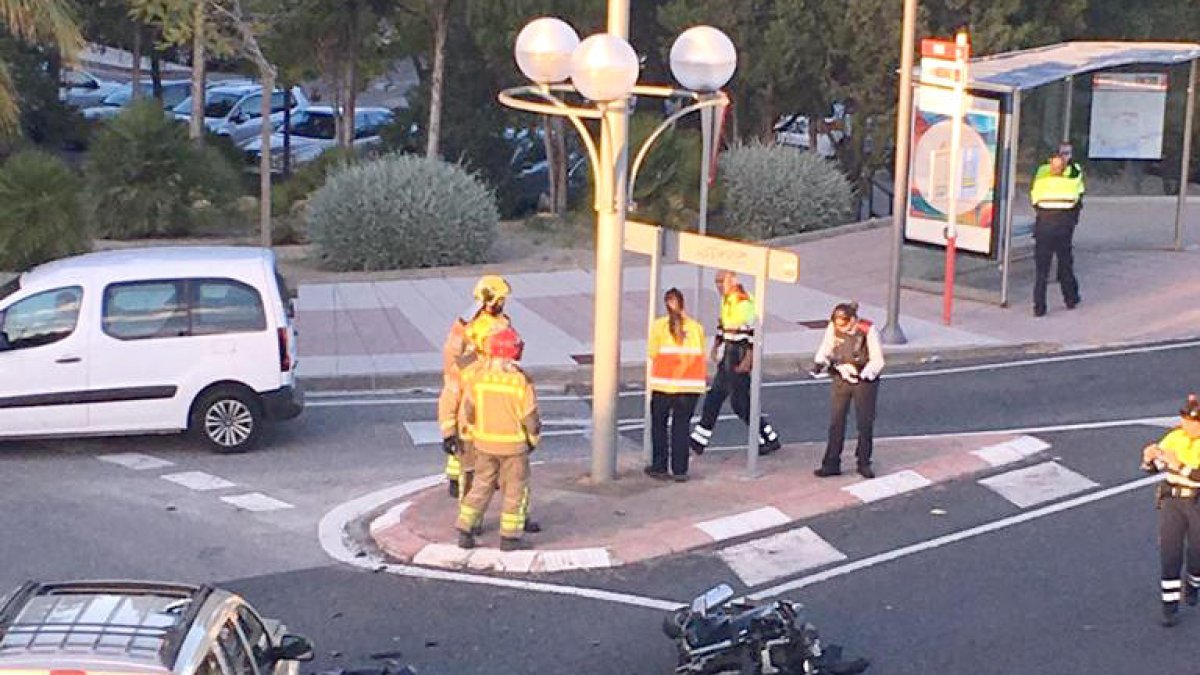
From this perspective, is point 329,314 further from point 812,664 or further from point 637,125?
point 812,664

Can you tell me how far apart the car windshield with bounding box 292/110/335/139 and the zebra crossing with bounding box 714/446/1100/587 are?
25.3 m

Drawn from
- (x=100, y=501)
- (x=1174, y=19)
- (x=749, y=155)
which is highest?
(x=1174, y=19)

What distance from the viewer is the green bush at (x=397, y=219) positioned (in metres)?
25.2

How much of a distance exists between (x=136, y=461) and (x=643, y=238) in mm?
4623

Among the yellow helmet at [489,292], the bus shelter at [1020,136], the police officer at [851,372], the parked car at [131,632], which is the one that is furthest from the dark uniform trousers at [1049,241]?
the parked car at [131,632]

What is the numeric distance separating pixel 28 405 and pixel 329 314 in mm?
7022

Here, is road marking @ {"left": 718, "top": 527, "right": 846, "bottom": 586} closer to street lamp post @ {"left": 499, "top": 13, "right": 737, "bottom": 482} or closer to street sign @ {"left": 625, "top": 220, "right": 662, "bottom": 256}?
street lamp post @ {"left": 499, "top": 13, "right": 737, "bottom": 482}

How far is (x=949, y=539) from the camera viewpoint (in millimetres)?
12914

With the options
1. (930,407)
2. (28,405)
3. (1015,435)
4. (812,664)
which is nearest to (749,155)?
(930,407)

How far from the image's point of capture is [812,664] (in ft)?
32.0

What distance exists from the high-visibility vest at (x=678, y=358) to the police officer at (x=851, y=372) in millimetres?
913

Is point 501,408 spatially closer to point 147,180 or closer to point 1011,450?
point 1011,450

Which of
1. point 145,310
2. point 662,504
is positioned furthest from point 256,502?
point 662,504

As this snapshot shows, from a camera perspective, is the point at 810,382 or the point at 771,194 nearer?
the point at 810,382
